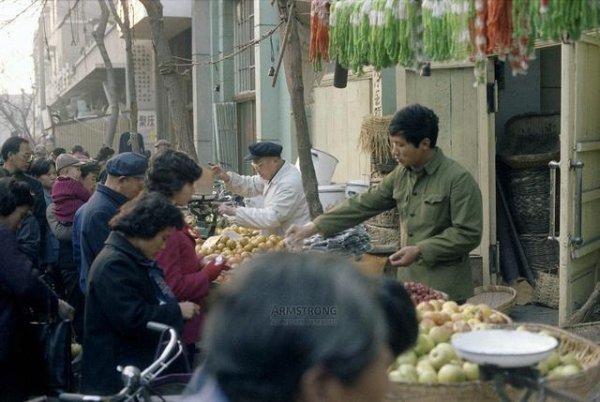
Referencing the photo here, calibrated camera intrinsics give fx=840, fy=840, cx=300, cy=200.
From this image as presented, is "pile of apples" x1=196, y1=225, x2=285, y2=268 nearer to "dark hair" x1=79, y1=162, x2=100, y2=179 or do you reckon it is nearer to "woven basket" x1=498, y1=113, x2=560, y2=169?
"dark hair" x1=79, y1=162, x2=100, y2=179

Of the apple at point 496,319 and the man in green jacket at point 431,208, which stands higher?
the man in green jacket at point 431,208

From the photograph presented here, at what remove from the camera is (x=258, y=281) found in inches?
55.9

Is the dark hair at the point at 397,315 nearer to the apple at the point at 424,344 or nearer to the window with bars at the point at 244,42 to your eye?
the apple at the point at 424,344

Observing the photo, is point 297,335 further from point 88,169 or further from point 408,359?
point 88,169

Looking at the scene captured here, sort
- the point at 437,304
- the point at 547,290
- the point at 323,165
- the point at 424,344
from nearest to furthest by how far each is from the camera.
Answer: the point at 424,344 < the point at 437,304 < the point at 547,290 < the point at 323,165

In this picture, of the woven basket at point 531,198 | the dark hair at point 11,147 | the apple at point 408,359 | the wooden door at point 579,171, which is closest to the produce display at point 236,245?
the wooden door at point 579,171

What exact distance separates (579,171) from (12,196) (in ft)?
13.1

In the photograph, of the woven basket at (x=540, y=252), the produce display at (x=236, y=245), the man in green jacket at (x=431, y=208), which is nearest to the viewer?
the man in green jacket at (x=431, y=208)

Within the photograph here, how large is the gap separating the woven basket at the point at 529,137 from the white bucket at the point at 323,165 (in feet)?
6.11

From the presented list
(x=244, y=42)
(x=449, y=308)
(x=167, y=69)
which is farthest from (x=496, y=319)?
(x=244, y=42)

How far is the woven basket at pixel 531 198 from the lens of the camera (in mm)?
8805

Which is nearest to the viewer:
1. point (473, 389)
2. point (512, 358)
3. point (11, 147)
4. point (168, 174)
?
point (512, 358)

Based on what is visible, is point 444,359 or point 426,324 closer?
point 444,359

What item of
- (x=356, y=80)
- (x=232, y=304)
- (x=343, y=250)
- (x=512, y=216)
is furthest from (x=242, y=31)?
(x=232, y=304)
